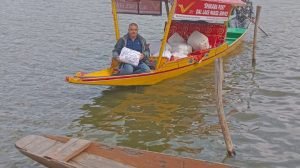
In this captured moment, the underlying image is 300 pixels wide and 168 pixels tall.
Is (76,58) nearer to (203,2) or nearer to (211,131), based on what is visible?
(203,2)

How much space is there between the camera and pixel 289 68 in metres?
16.8

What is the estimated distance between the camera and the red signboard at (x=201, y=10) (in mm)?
14391

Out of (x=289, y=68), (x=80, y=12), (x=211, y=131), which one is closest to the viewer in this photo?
(x=211, y=131)

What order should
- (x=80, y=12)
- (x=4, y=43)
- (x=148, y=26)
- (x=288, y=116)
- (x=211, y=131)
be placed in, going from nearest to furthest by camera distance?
(x=211, y=131)
(x=288, y=116)
(x=4, y=43)
(x=148, y=26)
(x=80, y=12)

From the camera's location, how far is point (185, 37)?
17.3 metres

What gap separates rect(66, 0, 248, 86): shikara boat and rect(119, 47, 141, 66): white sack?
0.41 m

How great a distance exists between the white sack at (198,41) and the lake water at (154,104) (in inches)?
33.3

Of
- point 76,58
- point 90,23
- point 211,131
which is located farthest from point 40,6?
point 211,131

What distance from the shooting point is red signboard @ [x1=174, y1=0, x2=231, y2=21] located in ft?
47.2

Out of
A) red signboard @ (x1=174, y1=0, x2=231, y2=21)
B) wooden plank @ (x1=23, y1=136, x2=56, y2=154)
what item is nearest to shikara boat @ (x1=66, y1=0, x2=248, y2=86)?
red signboard @ (x1=174, y1=0, x2=231, y2=21)

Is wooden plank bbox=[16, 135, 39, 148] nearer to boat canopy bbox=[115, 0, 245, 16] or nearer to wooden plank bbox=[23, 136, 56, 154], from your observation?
wooden plank bbox=[23, 136, 56, 154]

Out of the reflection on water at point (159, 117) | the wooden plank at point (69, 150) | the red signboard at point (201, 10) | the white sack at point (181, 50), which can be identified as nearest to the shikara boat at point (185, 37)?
the red signboard at point (201, 10)

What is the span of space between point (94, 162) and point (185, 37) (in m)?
9.82

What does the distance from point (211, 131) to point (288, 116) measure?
2.38 meters
